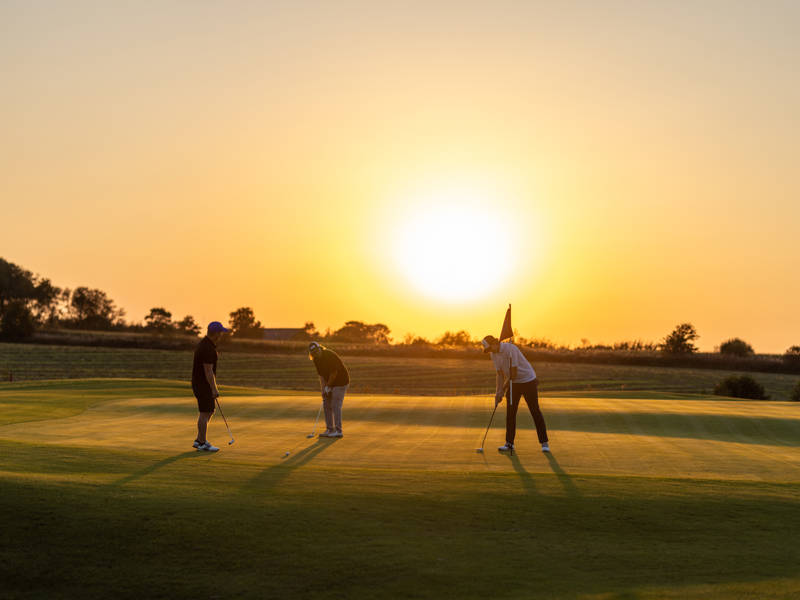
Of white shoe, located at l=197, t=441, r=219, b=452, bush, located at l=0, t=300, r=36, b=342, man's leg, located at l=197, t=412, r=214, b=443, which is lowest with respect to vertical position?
white shoe, located at l=197, t=441, r=219, b=452

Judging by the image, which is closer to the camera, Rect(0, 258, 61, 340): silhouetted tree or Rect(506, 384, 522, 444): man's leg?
Rect(506, 384, 522, 444): man's leg

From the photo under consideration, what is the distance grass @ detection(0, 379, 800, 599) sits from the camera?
818 centimetres

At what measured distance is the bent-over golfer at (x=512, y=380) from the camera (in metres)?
16.5

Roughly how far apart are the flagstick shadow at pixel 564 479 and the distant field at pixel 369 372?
45950mm

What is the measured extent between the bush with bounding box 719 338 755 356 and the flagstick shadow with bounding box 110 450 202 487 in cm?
9108

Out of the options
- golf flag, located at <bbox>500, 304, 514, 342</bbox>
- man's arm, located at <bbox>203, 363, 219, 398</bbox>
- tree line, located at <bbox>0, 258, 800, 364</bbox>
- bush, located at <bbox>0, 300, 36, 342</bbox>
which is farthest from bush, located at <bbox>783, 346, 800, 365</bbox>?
bush, located at <bbox>0, 300, 36, 342</bbox>

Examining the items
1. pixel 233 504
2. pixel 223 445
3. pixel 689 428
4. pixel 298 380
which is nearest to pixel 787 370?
pixel 298 380

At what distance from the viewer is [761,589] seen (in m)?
8.04

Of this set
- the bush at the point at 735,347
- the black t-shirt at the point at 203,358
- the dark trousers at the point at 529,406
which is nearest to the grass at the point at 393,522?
the dark trousers at the point at 529,406

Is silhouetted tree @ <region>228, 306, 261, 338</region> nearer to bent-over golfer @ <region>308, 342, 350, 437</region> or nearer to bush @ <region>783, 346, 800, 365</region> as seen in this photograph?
bush @ <region>783, 346, 800, 365</region>

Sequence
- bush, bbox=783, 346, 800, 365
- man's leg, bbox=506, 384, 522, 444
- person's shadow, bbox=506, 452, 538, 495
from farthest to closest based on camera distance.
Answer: bush, bbox=783, 346, 800, 365, man's leg, bbox=506, 384, 522, 444, person's shadow, bbox=506, 452, 538, 495

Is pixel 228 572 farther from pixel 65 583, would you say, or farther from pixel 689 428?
pixel 689 428

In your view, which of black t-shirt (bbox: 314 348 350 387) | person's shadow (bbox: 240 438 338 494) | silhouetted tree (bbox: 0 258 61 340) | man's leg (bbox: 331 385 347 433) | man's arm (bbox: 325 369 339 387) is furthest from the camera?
silhouetted tree (bbox: 0 258 61 340)

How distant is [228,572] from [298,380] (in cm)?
6419
